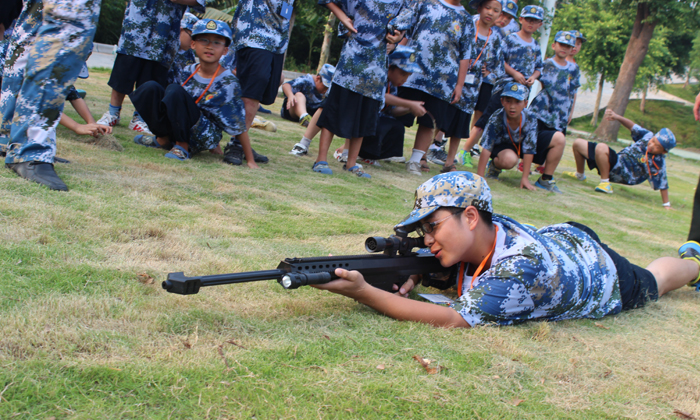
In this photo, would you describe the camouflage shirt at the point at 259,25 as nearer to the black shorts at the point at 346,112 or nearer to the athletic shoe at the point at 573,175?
the black shorts at the point at 346,112

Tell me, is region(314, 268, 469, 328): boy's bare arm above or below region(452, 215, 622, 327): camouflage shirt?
below

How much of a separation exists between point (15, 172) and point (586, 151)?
8.64m

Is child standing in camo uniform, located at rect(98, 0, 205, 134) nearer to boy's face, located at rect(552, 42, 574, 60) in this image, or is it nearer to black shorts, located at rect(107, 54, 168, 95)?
black shorts, located at rect(107, 54, 168, 95)

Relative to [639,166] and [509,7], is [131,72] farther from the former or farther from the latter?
[639,166]

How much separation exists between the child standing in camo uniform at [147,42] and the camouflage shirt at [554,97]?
516 centimetres

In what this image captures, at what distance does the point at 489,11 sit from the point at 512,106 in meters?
1.28

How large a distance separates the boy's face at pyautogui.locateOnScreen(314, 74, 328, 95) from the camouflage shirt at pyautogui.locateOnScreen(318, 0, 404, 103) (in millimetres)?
3301

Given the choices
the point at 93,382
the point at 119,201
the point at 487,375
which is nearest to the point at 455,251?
the point at 487,375

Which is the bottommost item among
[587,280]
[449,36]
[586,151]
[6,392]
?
[6,392]

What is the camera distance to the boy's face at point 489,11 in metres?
6.90

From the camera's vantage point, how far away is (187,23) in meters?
5.87

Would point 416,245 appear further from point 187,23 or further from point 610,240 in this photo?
point 187,23

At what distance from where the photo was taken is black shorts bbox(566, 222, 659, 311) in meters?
3.23

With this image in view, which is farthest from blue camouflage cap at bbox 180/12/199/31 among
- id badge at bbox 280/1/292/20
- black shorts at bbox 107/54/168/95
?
id badge at bbox 280/1/292/20
